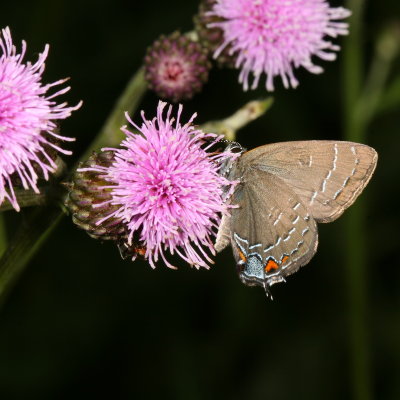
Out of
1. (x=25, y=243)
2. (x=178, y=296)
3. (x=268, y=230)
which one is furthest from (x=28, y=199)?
(x=178, y=296)

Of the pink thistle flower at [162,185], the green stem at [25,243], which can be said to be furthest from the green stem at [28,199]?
the pink thistle flower at [162,185]

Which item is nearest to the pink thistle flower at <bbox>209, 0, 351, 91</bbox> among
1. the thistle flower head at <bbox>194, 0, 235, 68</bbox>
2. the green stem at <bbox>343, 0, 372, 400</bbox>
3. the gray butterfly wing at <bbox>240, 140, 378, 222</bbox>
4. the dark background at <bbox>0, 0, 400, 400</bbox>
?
the thistle flower head at <bbox>194, 0, 235, 68</bbox>

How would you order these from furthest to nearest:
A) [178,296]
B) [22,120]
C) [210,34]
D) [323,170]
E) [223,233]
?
[178,296], [210,34], [323,170], [223,233], [22,120]

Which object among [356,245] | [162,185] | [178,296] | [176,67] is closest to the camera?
[162,185]

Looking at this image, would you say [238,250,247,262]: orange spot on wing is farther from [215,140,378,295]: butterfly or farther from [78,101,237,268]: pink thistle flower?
[78,101,237,268]: pink thistle flower

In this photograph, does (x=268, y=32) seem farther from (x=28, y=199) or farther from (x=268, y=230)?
(x=28, y=199)

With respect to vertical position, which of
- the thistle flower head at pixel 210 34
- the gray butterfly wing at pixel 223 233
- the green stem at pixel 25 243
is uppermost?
the thistle flower head at pixel 210 34

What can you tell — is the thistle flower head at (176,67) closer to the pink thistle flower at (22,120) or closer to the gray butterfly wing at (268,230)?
the gray butterfly wing at (268,230)
